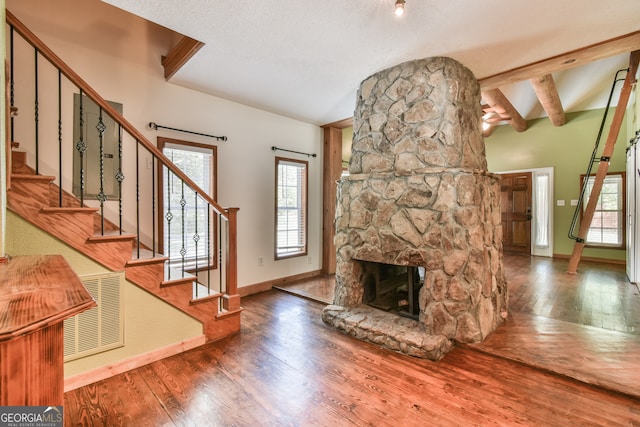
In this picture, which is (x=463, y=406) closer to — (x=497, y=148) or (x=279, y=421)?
(x=279, y=421)

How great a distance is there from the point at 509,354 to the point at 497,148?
21.5 ft

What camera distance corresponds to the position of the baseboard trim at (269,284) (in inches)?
165

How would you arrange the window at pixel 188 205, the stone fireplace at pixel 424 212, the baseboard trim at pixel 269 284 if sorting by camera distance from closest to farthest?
the stone fireplace at pixel 424 212
the window at pixel 188 205
the baseboard trim at pixel 269 284

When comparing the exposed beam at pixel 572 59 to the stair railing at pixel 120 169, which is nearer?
the stair railing at pixel 120 169

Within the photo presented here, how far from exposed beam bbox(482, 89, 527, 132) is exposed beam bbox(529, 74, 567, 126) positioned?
0.48m

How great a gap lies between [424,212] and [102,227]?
2.68 metres

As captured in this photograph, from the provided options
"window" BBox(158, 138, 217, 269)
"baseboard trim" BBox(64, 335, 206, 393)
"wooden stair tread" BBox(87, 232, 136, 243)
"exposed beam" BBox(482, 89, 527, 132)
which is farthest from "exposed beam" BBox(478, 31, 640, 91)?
"baseboard trim" BBox(64, 335, 206, 393)

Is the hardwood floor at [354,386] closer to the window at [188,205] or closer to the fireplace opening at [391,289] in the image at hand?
the fireplace opening at [391,289]

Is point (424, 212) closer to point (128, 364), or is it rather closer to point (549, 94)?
point (128, 364)

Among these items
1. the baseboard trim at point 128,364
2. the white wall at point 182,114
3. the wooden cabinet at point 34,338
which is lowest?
the baseboard trim at point 128,364

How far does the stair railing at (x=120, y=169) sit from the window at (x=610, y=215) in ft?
24.8

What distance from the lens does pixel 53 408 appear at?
2.34ft

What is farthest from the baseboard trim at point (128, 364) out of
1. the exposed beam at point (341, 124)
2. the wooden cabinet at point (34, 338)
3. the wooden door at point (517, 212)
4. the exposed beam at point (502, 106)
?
the wooden door at point (517, 212)

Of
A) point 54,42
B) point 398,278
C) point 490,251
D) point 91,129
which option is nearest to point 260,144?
point 91,129
